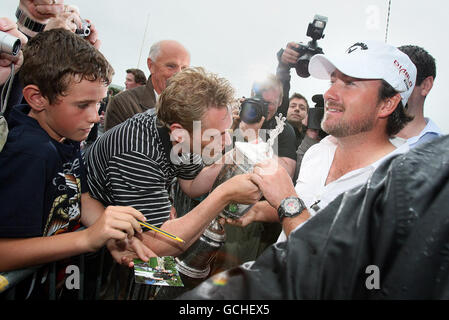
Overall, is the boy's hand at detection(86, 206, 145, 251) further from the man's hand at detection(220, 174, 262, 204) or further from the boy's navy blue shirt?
the man's hand at detection(220, 174, 262, 204)

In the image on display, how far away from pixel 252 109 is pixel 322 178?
4.34 feet

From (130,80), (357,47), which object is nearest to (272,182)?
(357,47)

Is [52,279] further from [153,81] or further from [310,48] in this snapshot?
[310,48]

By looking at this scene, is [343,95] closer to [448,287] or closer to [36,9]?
[448,287]

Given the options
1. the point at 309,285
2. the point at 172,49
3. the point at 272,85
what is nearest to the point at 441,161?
the point at 309,285

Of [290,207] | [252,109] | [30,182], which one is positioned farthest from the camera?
[252,109]

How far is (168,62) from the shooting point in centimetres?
340

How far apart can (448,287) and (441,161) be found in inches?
9.5

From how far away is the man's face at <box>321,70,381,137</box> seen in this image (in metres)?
1.81

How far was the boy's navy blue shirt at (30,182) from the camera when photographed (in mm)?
991

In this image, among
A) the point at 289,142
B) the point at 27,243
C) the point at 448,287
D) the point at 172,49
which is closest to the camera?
the point at 448,287

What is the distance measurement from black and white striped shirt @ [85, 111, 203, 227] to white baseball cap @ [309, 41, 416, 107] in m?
1.28

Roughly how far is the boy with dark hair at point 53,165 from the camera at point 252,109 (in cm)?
166

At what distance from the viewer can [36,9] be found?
193 centimetres
